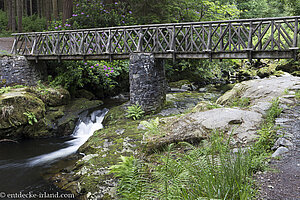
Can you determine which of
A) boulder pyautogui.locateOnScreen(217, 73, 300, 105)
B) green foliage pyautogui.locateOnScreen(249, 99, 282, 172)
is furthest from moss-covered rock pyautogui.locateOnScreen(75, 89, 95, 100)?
green foliage pyautogui.locateOnScreen(249, 99, 282, 172)

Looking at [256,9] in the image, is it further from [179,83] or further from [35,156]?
[35,156]

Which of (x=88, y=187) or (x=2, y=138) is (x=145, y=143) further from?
(x=2, y=138)

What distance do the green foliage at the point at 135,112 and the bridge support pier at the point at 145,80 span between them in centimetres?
29

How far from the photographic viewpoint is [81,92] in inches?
617

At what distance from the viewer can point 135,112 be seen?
37.1 ft

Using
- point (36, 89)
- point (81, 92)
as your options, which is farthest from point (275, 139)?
point (81, 92)

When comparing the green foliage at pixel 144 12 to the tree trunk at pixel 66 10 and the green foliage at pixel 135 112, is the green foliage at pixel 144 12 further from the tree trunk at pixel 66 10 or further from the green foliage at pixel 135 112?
the green foliage at pixel 135 112

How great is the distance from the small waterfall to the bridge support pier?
2105mm

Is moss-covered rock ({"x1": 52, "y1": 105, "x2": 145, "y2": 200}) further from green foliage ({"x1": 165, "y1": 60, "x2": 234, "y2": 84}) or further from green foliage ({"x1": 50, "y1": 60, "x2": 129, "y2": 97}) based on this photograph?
green foliage ({"x1": 165, "y1": 60, "x2": 234, "y2": 84})

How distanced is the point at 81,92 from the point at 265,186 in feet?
44.6

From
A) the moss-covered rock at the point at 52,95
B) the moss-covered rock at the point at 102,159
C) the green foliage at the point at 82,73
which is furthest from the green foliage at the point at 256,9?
the moss-covered rock at the point at 102,159

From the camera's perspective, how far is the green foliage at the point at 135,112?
11273mm

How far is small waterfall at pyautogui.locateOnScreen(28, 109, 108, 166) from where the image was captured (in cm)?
912

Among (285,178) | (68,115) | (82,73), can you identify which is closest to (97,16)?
(82,73)
